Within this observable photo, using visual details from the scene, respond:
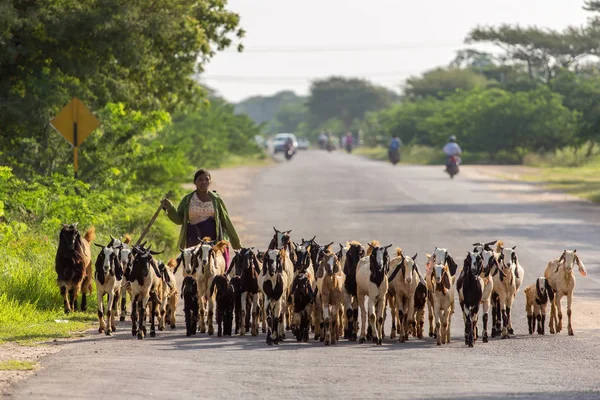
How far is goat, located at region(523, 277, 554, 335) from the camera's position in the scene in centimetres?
1463

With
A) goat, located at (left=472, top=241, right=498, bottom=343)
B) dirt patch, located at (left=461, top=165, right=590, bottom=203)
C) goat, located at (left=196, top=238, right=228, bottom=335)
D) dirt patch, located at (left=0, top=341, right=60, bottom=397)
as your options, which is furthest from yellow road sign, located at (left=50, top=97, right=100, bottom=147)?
dirt patch, located at (left=461, top=165, right=590, bottom=203)

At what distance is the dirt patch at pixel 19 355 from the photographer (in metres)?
10.7

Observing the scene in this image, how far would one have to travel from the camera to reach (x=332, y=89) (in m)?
163

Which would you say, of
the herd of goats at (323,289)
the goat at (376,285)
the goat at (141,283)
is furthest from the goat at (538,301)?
the goat at (141,283)

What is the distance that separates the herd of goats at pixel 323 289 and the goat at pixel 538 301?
0.4 inches

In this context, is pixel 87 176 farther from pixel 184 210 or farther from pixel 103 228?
pixel 184 210

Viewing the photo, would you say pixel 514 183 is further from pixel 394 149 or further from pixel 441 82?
pixel 441 82

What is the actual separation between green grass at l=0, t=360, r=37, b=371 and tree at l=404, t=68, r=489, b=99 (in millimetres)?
101933

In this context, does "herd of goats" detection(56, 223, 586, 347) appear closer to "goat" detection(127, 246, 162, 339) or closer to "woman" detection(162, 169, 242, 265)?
"goat" detection(127, 246, 162, 339)

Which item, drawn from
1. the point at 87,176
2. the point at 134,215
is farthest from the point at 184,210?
the point at 87,176

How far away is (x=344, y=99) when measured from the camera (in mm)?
163000

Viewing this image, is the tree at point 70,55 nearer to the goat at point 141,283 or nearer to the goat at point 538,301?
the goat at point 141,283

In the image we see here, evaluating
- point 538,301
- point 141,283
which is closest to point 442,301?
point 538,301

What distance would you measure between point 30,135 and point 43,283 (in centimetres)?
1012
